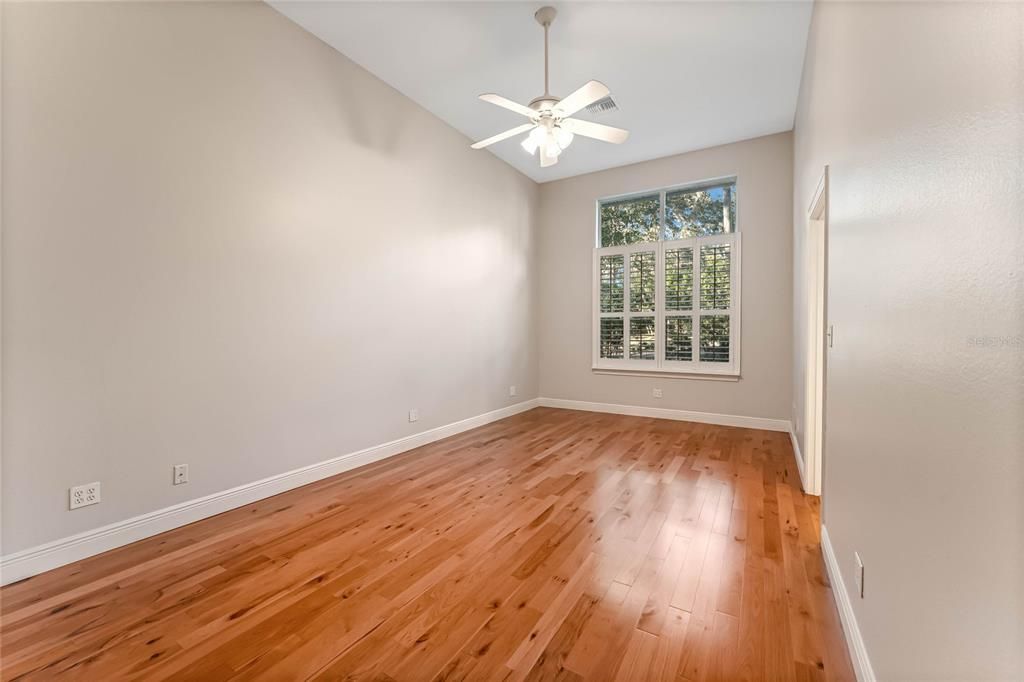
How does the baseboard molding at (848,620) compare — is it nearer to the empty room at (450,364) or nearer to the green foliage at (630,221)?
the empty room at (450,364)

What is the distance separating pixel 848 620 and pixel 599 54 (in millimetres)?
3772

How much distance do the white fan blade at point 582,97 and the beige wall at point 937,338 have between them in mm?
1199

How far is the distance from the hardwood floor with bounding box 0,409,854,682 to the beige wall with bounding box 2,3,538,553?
54 centimetres

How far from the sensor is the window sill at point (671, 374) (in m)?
4.87

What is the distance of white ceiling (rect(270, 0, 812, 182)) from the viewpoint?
9.31ft

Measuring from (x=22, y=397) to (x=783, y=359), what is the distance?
5.91m

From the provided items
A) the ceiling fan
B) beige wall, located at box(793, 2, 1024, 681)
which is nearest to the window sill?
the ceiling fan

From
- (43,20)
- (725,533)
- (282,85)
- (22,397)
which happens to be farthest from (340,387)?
(725,533)

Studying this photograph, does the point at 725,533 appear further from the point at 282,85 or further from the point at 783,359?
the point at 282,85

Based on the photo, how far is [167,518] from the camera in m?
2.34

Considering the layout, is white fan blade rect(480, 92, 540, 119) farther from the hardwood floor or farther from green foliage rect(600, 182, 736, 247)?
green foliage rect(600, 182, 736, 247)

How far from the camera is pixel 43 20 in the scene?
1.93 m

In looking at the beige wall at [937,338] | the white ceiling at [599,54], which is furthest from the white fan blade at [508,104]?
the beige wall at [937,338]

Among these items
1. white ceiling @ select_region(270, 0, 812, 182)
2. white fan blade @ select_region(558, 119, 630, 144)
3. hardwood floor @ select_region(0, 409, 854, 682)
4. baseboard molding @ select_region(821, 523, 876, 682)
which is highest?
white ceiling @ select_region(270, 0, 812, 182)
